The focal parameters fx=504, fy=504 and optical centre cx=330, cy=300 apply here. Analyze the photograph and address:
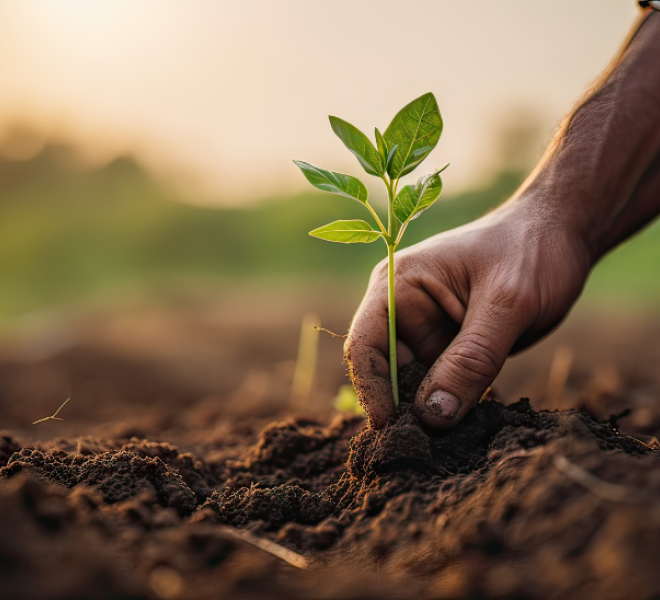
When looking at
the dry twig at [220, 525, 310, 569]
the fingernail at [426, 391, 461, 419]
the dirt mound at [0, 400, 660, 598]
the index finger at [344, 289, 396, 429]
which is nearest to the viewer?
the dirt mound at [0, 400, 660, 598]

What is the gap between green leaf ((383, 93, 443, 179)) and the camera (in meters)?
1.38

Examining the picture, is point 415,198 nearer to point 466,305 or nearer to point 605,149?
point 466,305

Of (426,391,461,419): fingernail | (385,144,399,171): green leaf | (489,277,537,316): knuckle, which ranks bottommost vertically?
(426,391,461,419): fingernail

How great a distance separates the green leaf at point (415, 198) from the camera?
4.72 feet

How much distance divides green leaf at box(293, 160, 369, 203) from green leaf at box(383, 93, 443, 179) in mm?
110

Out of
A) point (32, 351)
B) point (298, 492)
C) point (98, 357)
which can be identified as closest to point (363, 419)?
point (298, 492)

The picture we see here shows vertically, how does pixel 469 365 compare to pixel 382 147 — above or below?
below

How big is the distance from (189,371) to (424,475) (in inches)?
167

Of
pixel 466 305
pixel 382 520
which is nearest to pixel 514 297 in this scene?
pixel 466 305

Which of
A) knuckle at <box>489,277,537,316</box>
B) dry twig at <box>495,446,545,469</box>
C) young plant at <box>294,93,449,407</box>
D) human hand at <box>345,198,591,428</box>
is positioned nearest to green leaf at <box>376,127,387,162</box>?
young plant at <box>294,93,449,407</box>

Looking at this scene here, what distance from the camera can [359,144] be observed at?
1.43m

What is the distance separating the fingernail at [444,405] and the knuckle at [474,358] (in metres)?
0.08

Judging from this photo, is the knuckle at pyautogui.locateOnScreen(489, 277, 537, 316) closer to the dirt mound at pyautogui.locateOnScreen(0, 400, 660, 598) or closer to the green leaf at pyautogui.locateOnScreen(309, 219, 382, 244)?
the dirt mound at pyautogui.locateOnScreen(0, 400, 660, 598)

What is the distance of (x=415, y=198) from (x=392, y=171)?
0.11 m
